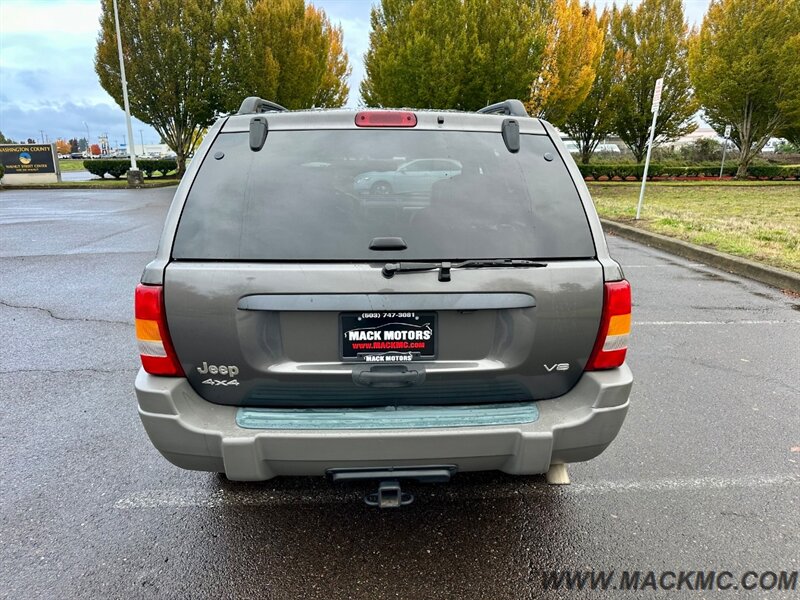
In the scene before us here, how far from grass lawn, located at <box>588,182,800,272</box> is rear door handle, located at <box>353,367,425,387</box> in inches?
299

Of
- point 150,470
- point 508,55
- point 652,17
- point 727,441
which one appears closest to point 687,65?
point 652,17

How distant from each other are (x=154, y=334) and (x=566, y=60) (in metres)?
25.4

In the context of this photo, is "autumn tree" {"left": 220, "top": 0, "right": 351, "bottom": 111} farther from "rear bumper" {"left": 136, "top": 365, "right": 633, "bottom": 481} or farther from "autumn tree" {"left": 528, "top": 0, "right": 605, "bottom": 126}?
"rear bumper" {"left": 136, "top": 365, "right": 633, "bottom": 481}

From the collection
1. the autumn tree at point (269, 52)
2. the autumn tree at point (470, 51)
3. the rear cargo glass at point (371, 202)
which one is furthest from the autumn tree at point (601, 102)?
the rear cargo glass at point (371, 202)

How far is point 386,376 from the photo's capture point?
2.09 meters

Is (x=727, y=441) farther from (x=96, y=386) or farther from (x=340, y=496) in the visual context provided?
(x=96, y=386)

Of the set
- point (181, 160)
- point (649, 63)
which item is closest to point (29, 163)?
point (181, 160)

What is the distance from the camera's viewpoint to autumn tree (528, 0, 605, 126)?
2352cm

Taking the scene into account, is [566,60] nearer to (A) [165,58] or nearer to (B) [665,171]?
(B) [665,171]

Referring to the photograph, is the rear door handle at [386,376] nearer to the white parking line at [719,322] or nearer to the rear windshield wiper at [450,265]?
the rear windshield wiper at [450,265]

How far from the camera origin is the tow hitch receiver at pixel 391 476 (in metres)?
2.10

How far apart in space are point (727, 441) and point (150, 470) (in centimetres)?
Answer: 343

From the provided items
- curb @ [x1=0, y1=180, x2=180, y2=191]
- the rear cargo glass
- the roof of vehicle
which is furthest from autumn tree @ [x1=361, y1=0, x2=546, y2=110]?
the rear cargo glass

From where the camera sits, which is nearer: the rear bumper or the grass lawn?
the rear bumper
